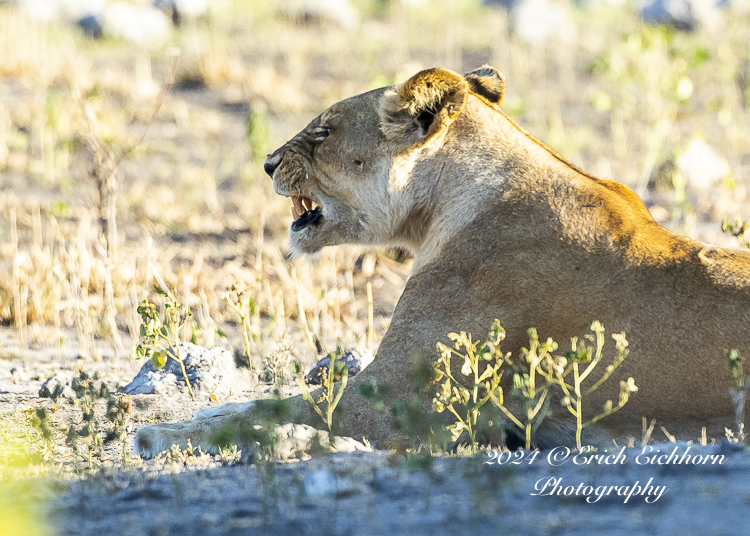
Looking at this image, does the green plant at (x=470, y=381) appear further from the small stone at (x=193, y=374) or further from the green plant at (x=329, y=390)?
the small stone at (x=193, y=374)

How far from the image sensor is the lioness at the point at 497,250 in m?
3.26

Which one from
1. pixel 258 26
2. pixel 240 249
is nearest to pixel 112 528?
pixel 240 249

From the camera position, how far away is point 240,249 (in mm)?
7531

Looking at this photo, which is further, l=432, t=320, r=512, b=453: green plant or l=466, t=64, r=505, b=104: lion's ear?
l=466, t=64, r=505, b=104: lion's ear

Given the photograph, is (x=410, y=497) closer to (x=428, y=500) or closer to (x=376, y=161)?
(x=428, y=500)

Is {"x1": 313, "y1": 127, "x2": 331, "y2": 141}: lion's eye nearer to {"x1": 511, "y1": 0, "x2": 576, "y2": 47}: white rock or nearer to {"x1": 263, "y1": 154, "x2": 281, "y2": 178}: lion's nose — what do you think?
{"x1": 263, "y1": 154, "x2": 281, "y2": 178}: lion's nose

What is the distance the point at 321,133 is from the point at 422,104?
0.53 m

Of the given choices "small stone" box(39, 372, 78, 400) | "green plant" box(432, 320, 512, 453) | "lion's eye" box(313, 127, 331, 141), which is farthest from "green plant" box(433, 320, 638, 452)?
"small stone" box(39, 372, 78, 400)

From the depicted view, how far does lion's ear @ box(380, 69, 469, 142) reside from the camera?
376 cm

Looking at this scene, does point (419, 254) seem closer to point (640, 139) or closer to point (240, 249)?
point (240, 249)

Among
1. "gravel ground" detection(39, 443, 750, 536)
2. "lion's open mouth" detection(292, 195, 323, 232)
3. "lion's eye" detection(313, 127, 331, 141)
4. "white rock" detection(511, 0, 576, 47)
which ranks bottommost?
"gravel ground" detection(39, 443, 750, 536)

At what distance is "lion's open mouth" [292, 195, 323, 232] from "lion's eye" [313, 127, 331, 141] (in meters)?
0.27

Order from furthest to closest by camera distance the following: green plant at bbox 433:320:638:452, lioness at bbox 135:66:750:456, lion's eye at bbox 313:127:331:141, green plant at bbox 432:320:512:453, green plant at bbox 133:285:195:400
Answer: lion's eye at bbox 313:127:331:141 < green plant at bbox 133:285:195:400 < lioness at bbox 135:66:750:456 < green plant at bbox 432:320:512:453 < green plant at bbox 433:320:638:452

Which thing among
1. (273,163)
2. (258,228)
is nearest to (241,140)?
(258,228)
